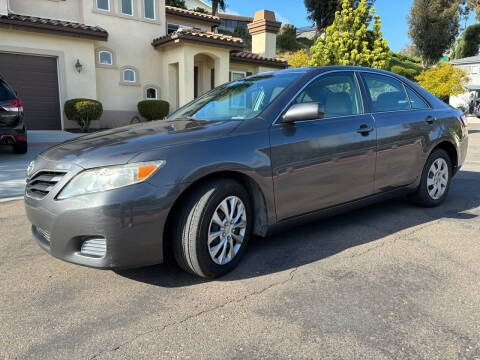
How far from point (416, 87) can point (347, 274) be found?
278 centimetres

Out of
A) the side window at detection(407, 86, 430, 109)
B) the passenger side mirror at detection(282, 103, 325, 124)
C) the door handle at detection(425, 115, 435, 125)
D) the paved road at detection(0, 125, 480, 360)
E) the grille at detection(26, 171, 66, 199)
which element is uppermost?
the side window at detection(407, 86, 430, 109)

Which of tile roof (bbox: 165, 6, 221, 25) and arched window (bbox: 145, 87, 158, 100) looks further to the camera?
tile roof (bbox: 165, 6, 221, 25)

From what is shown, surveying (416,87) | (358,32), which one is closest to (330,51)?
(358,32)

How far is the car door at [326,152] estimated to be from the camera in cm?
316

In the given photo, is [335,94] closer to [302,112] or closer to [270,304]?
[302,112]

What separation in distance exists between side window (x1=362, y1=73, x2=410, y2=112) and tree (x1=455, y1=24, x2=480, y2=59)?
183 feet

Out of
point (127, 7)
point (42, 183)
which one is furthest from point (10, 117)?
point (127, 7)

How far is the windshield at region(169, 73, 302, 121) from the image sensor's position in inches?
134

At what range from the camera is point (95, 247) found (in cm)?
253

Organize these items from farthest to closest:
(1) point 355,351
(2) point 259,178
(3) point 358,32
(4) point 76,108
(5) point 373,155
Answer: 1. (3) point 358,32
2. (4) point 76,108
3. (5) point 373,155
4. (2) point 259,178
5. (1) point 355,351

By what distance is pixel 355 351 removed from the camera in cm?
210

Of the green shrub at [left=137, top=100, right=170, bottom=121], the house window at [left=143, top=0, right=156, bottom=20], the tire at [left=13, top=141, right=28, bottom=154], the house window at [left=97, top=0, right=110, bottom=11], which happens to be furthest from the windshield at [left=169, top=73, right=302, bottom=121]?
the house window at [left=143, top=0, right=156, bottom=20]

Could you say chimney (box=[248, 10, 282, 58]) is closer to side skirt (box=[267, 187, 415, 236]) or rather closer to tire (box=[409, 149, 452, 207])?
tire (box=[409, 149, 452, 207])

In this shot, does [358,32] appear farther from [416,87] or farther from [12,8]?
[12,8]
